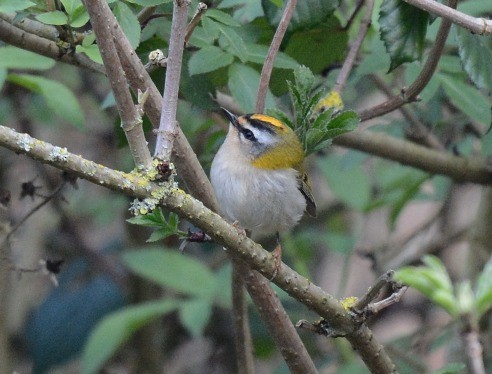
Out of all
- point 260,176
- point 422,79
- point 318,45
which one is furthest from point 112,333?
point 422,79

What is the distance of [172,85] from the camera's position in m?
1.79

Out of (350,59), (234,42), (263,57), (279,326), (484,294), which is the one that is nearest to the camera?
(484,294)

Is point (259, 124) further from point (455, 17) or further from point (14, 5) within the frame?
point (14, 5)

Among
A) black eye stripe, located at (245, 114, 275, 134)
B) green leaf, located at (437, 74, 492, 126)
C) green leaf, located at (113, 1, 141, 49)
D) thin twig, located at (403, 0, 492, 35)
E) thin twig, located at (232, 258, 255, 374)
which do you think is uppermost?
thin twig, located at (403, 0, 492, 35)

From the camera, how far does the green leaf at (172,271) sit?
157 inches

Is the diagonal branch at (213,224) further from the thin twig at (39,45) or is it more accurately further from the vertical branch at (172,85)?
the thin twig at (39,45)

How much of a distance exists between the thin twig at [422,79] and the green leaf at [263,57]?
36 cm

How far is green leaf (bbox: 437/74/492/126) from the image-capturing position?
288cm

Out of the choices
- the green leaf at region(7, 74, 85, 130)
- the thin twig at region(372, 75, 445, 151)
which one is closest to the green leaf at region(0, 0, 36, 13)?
the green leaf at region(7, 74, 85, 130)

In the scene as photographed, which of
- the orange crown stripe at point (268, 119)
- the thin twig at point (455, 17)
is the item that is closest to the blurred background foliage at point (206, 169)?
the orange crown stripe at point (268, 119)

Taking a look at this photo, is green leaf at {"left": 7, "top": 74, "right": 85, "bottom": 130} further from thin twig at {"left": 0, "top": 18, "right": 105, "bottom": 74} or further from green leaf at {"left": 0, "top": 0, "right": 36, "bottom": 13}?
green leaf at {"left": 0, "top": 0, "right": 36, "bottom": 13}

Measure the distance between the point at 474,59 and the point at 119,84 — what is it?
1.14 meters

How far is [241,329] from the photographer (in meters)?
2.72

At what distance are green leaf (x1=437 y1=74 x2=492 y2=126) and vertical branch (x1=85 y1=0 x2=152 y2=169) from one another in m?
1.47
